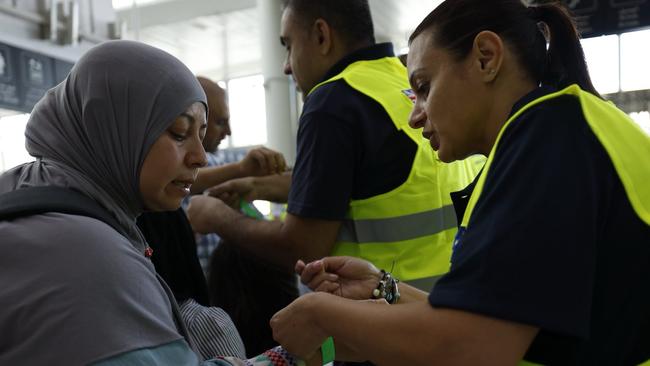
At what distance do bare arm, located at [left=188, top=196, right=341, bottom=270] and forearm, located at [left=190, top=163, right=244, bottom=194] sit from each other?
270 millimetres

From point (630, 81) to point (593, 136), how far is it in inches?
214

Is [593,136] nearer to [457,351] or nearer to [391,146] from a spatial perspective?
[457,351]

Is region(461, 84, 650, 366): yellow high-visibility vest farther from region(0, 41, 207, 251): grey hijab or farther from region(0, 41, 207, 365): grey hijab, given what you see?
region(0, 41, 207, 251): grey hijab

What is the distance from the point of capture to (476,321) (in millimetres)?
808

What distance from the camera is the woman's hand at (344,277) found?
1366 millimetres

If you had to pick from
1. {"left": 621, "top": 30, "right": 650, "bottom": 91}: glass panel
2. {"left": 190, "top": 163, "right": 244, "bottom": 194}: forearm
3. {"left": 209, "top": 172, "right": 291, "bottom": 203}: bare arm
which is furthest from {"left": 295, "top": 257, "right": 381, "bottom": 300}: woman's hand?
{"left": 621, "top": 30, "right": 650, "bottom": 91}: glass panel

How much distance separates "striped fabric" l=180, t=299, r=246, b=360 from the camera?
140 cm

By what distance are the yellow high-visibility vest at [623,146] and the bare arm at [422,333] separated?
111 millimetres

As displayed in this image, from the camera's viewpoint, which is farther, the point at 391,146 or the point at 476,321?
the point at 391,146

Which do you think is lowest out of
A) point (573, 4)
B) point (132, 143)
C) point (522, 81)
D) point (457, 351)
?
point (457, 351)

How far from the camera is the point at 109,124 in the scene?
1.18m

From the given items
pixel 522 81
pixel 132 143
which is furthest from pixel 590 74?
pixel 132 143

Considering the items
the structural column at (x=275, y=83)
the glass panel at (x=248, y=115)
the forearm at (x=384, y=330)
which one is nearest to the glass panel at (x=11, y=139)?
the forearm at (x=384, y=330)

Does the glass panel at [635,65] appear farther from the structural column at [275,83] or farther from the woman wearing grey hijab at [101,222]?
the woman wearing grey hijab at [101,222]
